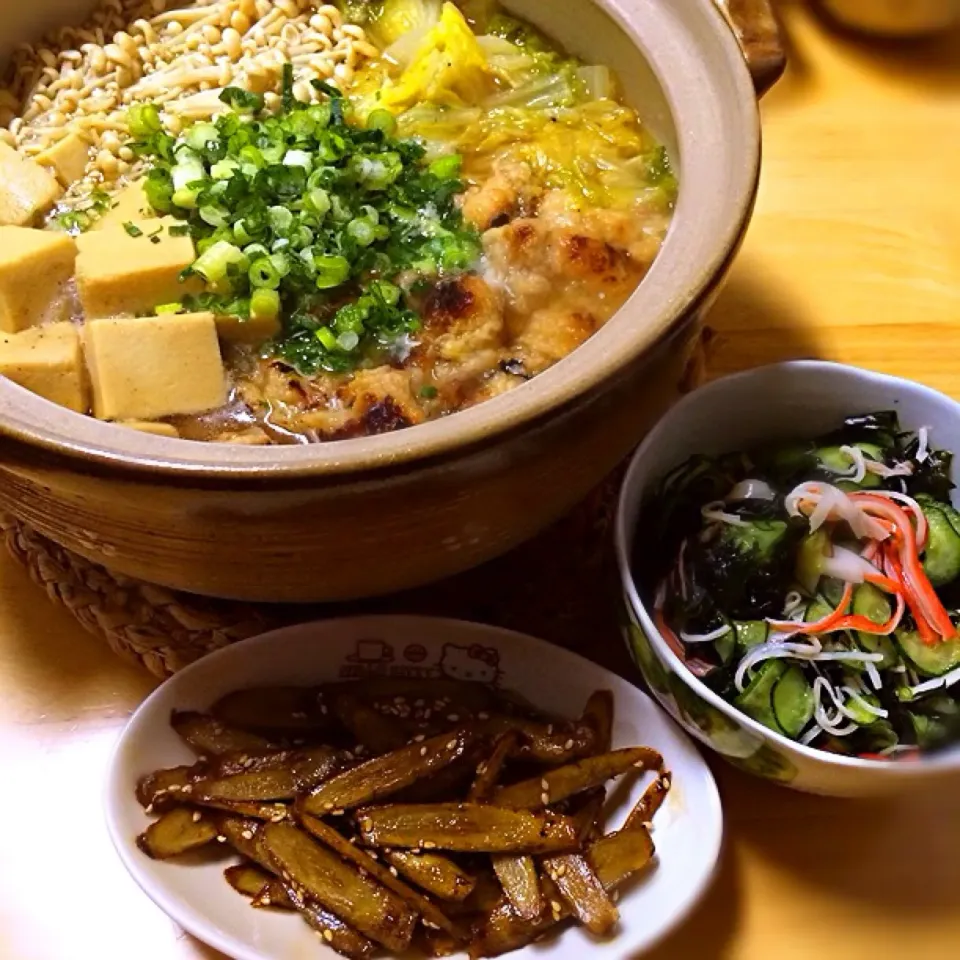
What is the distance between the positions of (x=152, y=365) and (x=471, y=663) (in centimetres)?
47

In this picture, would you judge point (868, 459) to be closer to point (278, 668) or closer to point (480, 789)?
point (480, 789)

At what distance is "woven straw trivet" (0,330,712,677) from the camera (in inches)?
50.6

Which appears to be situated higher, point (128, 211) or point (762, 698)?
A: point (128, 211)

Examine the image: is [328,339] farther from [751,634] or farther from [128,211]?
[751,634]

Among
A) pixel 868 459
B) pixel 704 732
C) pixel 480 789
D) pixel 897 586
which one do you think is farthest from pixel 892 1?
pixel 480 789

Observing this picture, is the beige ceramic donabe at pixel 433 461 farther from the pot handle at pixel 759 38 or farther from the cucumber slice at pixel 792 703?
A: the cucumber slice at pixel 792 703

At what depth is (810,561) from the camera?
1.19 meters

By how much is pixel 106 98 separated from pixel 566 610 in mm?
936

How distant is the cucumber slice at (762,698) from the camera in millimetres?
1119

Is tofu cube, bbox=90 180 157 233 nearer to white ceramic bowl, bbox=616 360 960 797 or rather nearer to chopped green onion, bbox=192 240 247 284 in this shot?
chopped green onion, bbox=192 240 247 284

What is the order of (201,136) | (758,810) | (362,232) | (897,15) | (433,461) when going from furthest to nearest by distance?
(897,15) → (201,136) → (362,232) → (758,810) → (433,461)

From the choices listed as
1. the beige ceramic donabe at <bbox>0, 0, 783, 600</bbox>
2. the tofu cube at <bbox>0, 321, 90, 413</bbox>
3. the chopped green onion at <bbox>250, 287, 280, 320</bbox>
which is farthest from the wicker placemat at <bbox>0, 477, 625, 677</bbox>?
the chopped green onion at <bbox>250, 287, 280, 320</bbox>

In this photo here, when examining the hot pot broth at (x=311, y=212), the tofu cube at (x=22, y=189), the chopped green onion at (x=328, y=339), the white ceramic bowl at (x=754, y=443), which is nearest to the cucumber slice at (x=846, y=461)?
the white ceramic bowl at (x=754, y=443)

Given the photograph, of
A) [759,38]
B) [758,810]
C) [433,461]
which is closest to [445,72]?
[759,38]
